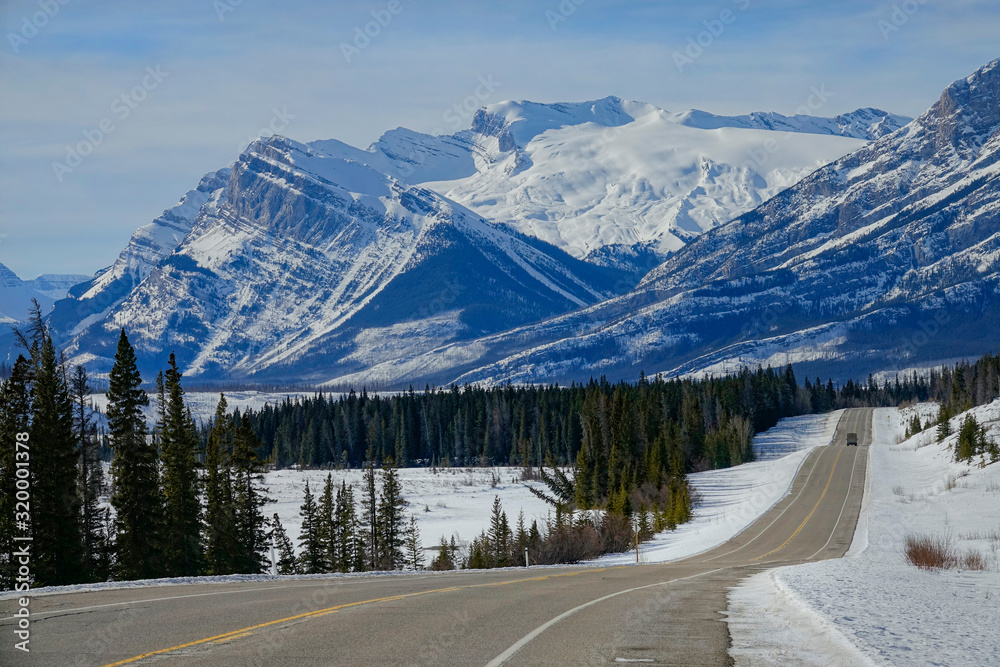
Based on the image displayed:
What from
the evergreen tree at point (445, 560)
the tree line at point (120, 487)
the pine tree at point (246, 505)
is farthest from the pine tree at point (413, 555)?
the pine tree at point (246, 505)

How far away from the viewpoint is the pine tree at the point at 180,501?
48.1m

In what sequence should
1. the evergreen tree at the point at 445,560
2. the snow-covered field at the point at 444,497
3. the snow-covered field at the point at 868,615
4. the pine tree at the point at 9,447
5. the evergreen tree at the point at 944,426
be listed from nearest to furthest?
the snow-covered field at the point at 868,615
the pine tree at the point at 9,447
the evergreen tree at the point at 445,560
the snow-covered field at the point at 444,497
the evergreen tree at the point at 944,426

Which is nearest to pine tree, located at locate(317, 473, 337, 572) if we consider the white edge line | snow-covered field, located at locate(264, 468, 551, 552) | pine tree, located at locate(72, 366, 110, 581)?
snow-covered field, located at locate(264, 468, 551, 552)

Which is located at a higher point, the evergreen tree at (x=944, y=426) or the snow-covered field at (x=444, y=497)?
the evergreen tree at (x=944, y=426)

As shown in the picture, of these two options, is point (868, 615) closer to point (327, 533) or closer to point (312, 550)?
point (312, 550)

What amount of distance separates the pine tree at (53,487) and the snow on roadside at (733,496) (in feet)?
74.5

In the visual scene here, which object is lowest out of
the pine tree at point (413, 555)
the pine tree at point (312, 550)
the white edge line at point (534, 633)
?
the pine tree at point (413, 555)

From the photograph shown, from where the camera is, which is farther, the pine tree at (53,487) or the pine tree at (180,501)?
the pine tree at (180,501)

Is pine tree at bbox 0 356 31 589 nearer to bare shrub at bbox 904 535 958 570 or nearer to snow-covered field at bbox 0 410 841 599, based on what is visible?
snow-covered field at bbox 0 410 841 599

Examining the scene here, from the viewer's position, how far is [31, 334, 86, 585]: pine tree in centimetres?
3744

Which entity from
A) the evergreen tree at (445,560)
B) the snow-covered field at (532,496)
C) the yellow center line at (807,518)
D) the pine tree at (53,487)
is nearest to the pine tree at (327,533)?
the evergreen tree at (445,560)

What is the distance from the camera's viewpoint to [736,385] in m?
172

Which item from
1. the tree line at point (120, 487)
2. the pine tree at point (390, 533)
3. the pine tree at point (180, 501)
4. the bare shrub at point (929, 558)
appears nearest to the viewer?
the bare shrub at point (929, 558)

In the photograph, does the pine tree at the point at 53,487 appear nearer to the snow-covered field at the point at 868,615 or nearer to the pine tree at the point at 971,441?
the snow-covered field at the point at 868,615
